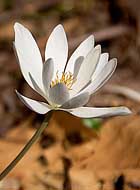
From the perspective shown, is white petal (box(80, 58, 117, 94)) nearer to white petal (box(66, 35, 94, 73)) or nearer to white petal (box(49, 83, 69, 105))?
white petal (box(49, 83, 69, 105))

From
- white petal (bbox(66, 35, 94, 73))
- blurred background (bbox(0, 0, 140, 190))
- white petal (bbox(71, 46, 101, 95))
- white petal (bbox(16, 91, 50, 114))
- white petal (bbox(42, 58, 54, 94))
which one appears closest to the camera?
white petal (bbox(16, 91, 50, 114))

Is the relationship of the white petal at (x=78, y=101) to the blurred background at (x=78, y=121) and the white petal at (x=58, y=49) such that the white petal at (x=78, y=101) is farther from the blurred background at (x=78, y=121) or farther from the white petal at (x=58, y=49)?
the blurred background at (x=78, y=121)

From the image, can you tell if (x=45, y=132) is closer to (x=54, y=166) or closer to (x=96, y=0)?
(x=54, y=166)

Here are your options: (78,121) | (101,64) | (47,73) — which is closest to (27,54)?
(47,73)

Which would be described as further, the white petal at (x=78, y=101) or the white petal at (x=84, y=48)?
the white petal at (x=84, y=48)

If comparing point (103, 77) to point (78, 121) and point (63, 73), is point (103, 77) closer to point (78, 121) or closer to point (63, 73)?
point (63, 73)

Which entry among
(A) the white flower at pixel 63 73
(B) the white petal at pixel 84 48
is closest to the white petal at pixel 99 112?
(A) the white flower at pixel 63 73

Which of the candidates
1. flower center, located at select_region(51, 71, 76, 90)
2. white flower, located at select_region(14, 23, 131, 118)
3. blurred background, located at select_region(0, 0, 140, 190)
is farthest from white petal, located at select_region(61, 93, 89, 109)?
blurred background, located at select_region(0, 0, 140, 190)
